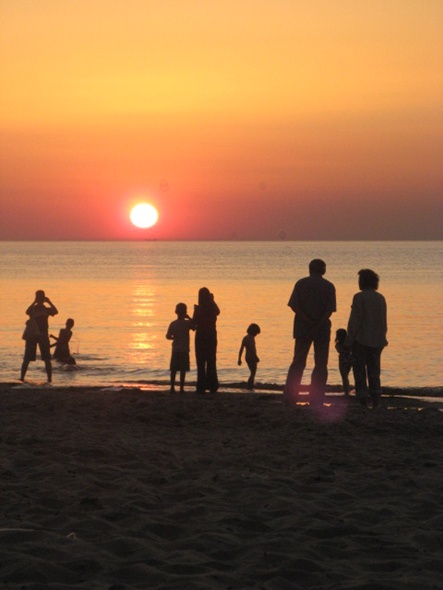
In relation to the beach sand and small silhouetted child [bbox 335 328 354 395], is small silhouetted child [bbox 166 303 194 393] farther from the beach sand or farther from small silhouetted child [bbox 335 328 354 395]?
the beach sand

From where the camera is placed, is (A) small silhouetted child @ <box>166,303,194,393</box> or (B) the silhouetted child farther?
(B) the silhouetted child

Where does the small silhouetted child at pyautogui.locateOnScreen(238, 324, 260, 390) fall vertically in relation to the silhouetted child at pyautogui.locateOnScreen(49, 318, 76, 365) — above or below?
above

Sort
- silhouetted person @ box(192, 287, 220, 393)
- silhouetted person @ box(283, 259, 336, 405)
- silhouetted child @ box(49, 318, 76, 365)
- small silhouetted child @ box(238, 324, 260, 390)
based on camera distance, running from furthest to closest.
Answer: silhouetted child @ box(49, 318, 76, 365)
small silhouetted child @ box(238, 324, 260, 390)
silhouetted person @ box(192, 287, 220, 393)
silhouetted person @ box(283, 259, 336, 405)

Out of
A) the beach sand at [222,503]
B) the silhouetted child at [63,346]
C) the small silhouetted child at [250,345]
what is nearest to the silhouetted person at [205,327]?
the small silhouetted child at [250,345]

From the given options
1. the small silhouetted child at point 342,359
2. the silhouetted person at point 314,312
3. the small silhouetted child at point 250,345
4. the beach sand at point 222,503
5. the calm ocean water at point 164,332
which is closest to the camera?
the beach sand at point 222,503

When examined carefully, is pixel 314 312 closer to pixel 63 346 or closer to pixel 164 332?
pixel 63 346

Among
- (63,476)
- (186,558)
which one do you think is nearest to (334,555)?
(186,558)

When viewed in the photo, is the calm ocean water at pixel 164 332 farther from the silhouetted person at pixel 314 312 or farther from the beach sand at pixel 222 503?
the beach sand at pixel 222 503

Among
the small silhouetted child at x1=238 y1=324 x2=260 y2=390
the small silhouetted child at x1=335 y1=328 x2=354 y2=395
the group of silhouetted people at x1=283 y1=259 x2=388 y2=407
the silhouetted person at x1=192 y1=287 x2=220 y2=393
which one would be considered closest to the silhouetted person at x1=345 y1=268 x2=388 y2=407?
the group of silhouetted people at x1=283 y1=259 x2=388 y2=407

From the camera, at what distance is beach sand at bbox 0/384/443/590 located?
501 cm

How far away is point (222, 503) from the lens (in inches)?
258

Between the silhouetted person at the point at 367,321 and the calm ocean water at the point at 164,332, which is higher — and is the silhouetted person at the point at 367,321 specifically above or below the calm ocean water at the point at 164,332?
above

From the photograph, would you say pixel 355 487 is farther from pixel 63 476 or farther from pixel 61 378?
pixel 61 378

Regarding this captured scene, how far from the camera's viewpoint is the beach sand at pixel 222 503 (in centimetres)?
501
